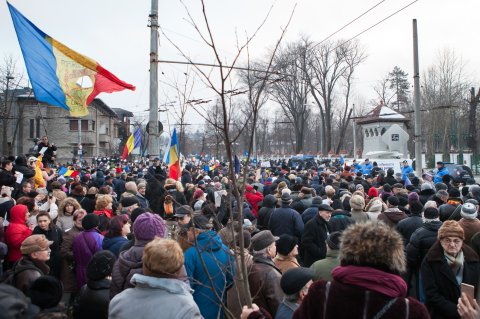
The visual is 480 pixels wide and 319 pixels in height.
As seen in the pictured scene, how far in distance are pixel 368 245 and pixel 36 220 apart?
5342 mm

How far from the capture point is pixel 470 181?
12.1 meters

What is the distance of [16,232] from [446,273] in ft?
17.3

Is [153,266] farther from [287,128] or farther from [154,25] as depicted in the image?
[287,128]

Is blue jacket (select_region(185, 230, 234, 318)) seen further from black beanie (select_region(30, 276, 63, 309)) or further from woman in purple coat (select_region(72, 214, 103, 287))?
woman in purple coat (select_region(72, 214, 103, 287))

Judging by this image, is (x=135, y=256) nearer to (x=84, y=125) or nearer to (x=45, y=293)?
(x=45, y=293)

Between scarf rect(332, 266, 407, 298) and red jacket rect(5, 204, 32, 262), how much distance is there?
16.9ft

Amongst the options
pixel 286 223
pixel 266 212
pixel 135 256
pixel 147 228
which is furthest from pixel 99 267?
pixel 266 212

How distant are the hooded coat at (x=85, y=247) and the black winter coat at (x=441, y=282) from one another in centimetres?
380

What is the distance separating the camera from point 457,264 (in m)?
4.55

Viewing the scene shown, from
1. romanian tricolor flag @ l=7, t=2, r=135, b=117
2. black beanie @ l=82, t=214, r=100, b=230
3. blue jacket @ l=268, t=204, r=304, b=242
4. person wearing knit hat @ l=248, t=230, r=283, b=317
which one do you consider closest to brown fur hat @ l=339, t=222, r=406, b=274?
person wearing knit hat @ l=248, t=230, r=283, b=317

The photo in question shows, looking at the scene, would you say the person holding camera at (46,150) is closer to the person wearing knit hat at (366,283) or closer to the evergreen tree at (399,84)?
the person wearing knit hat at (366,283)

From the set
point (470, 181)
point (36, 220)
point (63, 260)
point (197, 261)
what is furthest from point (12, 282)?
point (470, 181)

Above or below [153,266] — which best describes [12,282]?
below

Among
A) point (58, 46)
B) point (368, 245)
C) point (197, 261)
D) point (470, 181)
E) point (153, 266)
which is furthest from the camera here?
point (470, 181)
